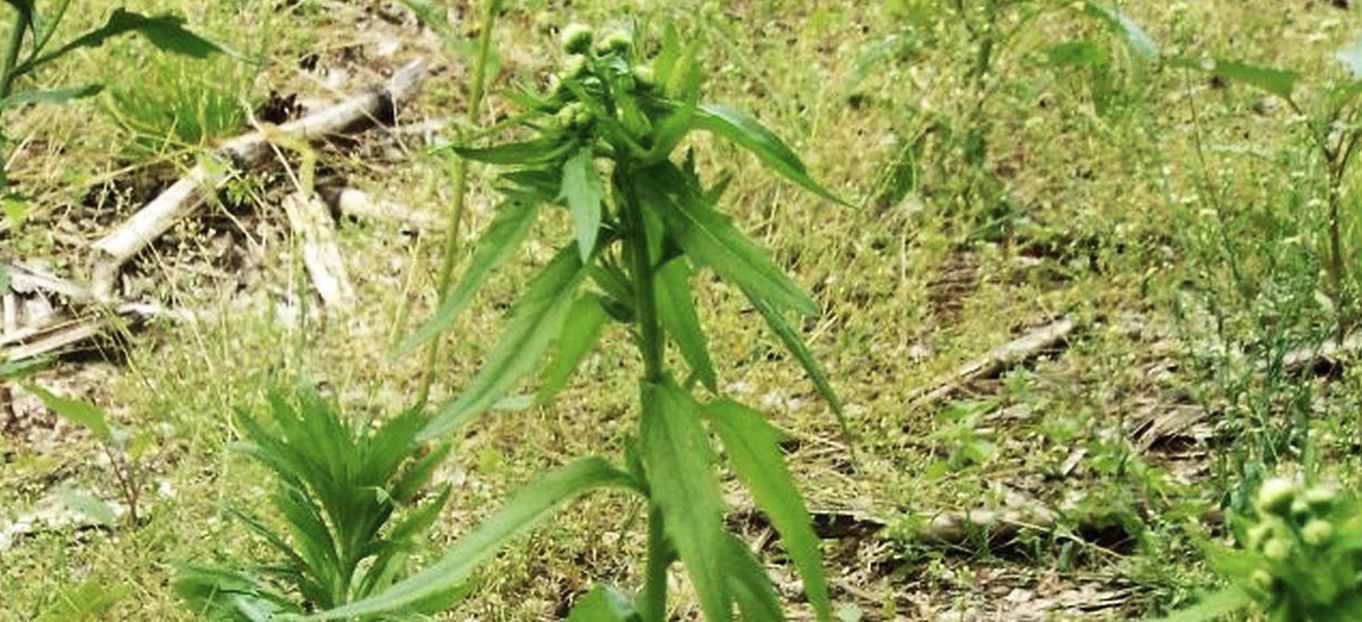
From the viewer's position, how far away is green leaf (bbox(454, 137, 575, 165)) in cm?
165

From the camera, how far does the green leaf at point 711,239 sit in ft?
5.38

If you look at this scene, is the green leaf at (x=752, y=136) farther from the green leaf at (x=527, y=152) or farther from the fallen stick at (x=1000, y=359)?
the fallen stick at (x=1000, y=359)

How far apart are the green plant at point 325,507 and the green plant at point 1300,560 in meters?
1.00

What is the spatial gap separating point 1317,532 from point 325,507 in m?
1.18

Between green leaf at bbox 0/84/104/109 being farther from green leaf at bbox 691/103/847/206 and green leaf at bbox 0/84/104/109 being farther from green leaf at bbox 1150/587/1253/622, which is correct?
green leaf at bbox 1150/587/1253/622

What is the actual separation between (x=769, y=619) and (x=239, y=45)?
3.29 metres

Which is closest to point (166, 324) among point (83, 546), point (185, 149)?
point (83, 546)

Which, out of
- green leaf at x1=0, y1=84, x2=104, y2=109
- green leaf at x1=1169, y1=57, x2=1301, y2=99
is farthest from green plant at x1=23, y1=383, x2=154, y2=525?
green leaf at x1=1169, y1=57, x2=1301, y2=99

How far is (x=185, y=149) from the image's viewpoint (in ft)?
14.3

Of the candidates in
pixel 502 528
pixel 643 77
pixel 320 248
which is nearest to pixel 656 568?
pixel 502 528

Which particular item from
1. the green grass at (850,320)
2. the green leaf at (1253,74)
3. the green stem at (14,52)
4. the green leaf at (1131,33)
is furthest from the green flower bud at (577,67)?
the green leaf at (1131,33)

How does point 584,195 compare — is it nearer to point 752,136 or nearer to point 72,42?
point 752,136

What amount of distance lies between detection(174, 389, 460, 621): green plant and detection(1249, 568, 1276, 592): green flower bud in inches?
39.6

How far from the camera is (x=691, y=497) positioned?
5.31 feet
